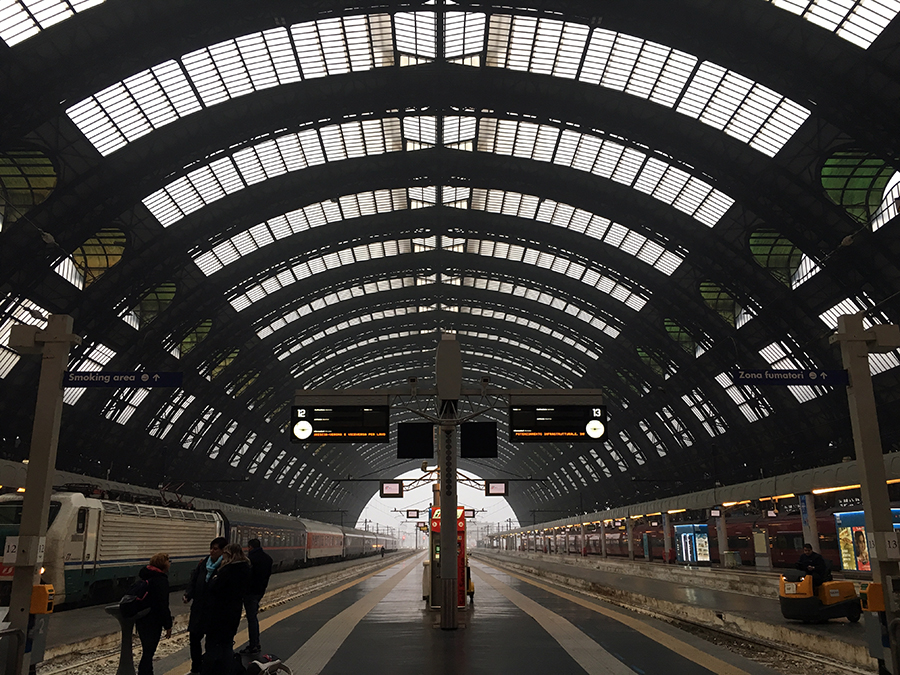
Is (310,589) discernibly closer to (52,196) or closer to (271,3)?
(52,196)

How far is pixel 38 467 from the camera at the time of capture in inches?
419

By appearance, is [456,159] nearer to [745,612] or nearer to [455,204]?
[455,204]

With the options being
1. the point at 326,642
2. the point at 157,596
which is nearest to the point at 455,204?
the point at 326,642

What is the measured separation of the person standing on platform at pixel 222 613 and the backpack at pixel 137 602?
174cm

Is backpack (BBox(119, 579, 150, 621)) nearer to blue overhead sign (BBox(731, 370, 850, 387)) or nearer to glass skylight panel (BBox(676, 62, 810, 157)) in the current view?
blue overhead sign (BBox(731, 370, 850, 387))

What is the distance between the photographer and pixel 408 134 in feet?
129

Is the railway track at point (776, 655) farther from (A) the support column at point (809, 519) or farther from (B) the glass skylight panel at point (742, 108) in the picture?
(B) the glass skylight panel at point (742, 108)

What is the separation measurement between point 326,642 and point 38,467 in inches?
251

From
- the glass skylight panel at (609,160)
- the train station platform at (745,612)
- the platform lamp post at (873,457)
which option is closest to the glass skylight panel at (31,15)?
the glass skylight panel at (609,160)

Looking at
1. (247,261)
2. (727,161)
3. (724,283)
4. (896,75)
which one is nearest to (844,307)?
(724,283)

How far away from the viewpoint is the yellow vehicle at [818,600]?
659 inches

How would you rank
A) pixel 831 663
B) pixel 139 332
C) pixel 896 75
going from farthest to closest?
pixel 139 332 → pixel 896 75 → pixel 831 663

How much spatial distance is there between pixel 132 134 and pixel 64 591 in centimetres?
2045

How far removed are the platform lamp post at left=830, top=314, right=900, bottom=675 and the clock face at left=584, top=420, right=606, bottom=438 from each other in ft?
19.5
